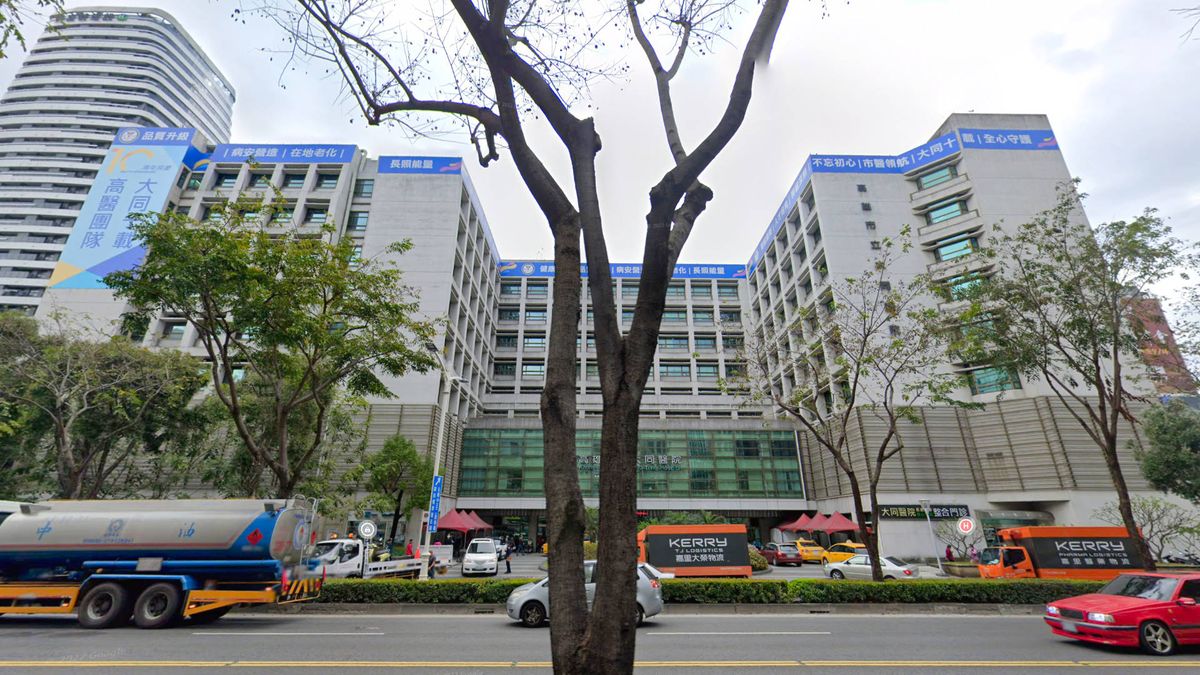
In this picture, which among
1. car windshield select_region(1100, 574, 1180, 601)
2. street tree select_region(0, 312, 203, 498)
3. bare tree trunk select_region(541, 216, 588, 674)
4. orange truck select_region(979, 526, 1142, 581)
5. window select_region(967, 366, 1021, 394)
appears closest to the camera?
bare tree trunk select_region(541, 216, 588, 674)

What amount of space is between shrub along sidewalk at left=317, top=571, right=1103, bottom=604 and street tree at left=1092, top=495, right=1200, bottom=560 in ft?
53.9

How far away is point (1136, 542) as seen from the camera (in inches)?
563

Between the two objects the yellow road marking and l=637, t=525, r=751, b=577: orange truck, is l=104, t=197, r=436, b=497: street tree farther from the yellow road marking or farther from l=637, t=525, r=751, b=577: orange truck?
l=637, t=525, r=751, b=577: orange truck

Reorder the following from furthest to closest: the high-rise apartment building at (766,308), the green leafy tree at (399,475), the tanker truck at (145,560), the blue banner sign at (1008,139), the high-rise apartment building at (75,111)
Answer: the high-rise apartment building at (75,111), the blue banner sign at (1008,139), the high-rise apartment building at (766,308), the green leafy tree at (399,475), the tanker truck at (145,560)

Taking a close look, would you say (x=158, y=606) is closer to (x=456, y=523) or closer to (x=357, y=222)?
(x=456, y=523)

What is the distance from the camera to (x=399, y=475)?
3209 cm

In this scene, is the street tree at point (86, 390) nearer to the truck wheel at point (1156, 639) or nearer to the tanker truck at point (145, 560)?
the tanker truck at point (145, 560)

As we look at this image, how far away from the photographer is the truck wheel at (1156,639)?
8.93 metres

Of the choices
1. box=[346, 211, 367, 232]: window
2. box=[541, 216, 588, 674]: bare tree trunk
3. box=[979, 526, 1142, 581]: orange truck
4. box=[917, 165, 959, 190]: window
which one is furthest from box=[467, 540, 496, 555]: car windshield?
box=[917, 165, 959, 190]: window

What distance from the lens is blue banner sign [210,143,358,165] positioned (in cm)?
4472

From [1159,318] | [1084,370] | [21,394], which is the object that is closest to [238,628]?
[21,394]

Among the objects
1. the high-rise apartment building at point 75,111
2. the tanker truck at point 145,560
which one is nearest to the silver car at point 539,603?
the tanker truck at point 145,560

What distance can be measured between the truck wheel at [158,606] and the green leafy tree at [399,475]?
61.1ft

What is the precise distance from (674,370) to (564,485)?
56.5 meters
